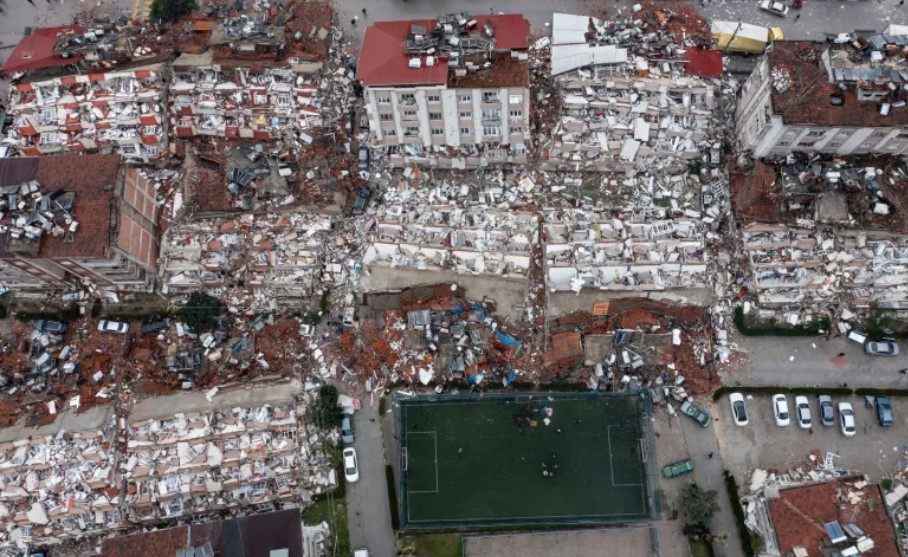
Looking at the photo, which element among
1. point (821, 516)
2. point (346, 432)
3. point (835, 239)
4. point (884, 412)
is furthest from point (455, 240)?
point (884, 412)

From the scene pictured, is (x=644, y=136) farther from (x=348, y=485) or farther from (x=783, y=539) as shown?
(x=348, y=485)

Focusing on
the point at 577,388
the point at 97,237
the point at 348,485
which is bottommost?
the point at 348,485

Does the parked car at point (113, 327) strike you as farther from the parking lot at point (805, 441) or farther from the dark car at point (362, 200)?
the parking lot at point (805, 441)

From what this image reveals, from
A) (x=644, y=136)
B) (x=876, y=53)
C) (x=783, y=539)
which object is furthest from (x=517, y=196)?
(x=783, y=539)

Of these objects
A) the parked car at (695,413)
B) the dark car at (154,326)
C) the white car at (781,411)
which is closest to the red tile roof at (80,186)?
the dark car at (154,326)

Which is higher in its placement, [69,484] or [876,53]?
[876,53]

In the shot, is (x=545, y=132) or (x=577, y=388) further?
(x=545, y=132)

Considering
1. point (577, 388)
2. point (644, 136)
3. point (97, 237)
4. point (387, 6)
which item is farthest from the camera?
point (387, 6)
